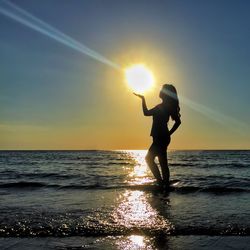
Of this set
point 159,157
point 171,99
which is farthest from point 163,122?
point 159,157

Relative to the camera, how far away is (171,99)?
1004 cm

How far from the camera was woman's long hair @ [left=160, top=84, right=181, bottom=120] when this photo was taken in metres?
10.0

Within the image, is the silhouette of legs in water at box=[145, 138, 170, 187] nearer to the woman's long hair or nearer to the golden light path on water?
the woman's long hair

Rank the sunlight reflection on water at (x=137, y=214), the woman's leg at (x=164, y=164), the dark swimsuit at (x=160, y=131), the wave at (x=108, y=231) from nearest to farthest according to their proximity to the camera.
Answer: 1. the wave at (x=108, y=231)
2. the sunlight reflection on water at (x=137, y=214)
3. the woman's leg at (x=164, y=164)
4. the dark swimsuit at (x=160, y=131)

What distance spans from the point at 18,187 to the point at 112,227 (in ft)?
→ 21.7

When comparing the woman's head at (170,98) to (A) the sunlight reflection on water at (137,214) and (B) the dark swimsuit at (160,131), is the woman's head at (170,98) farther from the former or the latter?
(A) the sunlight reflection on water at (137,214)

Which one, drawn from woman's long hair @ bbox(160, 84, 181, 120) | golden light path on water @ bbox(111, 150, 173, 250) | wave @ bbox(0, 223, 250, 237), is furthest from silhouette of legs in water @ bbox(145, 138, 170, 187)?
wave @ bbox(0, 223, 250, 237)

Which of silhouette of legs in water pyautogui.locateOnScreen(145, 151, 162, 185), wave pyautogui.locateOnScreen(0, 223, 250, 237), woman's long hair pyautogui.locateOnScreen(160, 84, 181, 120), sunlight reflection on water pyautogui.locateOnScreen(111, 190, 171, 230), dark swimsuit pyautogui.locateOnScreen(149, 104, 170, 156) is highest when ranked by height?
woman's long hair pyautogui.locateOnScreen(160, 84, 181, 120)

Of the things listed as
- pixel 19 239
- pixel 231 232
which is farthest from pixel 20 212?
pixel 231 232

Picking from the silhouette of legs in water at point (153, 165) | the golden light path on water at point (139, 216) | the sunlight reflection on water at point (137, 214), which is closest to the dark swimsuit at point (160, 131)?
the silhouette of legs in water at point (153, 165)

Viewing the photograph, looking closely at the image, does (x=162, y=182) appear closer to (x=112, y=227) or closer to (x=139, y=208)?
(x=139, y=208)

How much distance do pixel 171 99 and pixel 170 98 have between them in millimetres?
39

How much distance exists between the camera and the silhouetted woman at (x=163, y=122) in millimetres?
9953

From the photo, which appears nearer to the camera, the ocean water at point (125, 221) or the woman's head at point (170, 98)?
the ocean water at point (125, 221)
